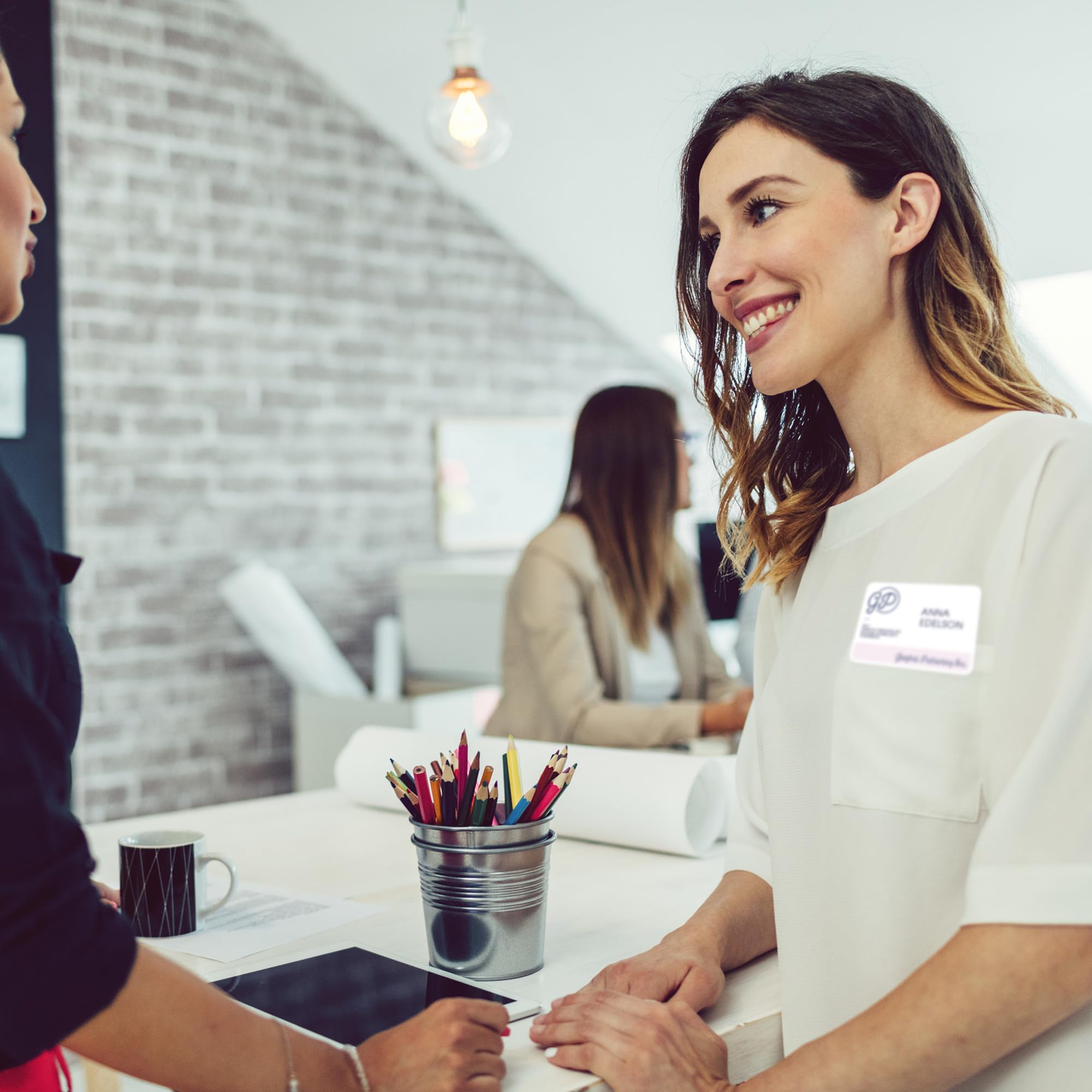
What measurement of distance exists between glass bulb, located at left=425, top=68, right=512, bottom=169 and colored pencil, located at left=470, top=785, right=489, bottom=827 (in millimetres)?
2031

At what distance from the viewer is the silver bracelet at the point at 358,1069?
0.82m

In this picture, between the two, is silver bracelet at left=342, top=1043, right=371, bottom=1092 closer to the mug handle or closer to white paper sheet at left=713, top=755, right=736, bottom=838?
the mug handle

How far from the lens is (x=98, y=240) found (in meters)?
3.91

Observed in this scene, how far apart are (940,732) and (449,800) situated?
1.36 feet

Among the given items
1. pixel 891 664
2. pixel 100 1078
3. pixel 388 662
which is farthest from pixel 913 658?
pixel 388 662

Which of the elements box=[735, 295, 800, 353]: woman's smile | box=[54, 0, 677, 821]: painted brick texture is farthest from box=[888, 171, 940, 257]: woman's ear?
box=[54, 0, 677, 821]: painted brick texture

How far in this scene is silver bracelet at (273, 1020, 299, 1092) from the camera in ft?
2.55

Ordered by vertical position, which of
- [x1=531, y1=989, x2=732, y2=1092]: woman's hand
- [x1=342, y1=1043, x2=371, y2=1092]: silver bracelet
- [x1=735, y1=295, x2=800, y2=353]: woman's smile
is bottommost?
[x1=531, y1=989, x2=732, y2=1092]: woman's hand

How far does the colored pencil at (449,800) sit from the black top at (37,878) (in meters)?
0.35

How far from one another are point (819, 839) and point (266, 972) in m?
0.51

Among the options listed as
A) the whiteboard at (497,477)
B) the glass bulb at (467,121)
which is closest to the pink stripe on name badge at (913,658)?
the glass bulb at (467,121)

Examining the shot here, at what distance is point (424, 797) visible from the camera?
105 centimetres

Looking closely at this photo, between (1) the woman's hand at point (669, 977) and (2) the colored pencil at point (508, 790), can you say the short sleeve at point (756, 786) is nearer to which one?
(1) the woman's hand at point (669, 977)

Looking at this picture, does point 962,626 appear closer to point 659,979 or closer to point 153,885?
point 659,979
